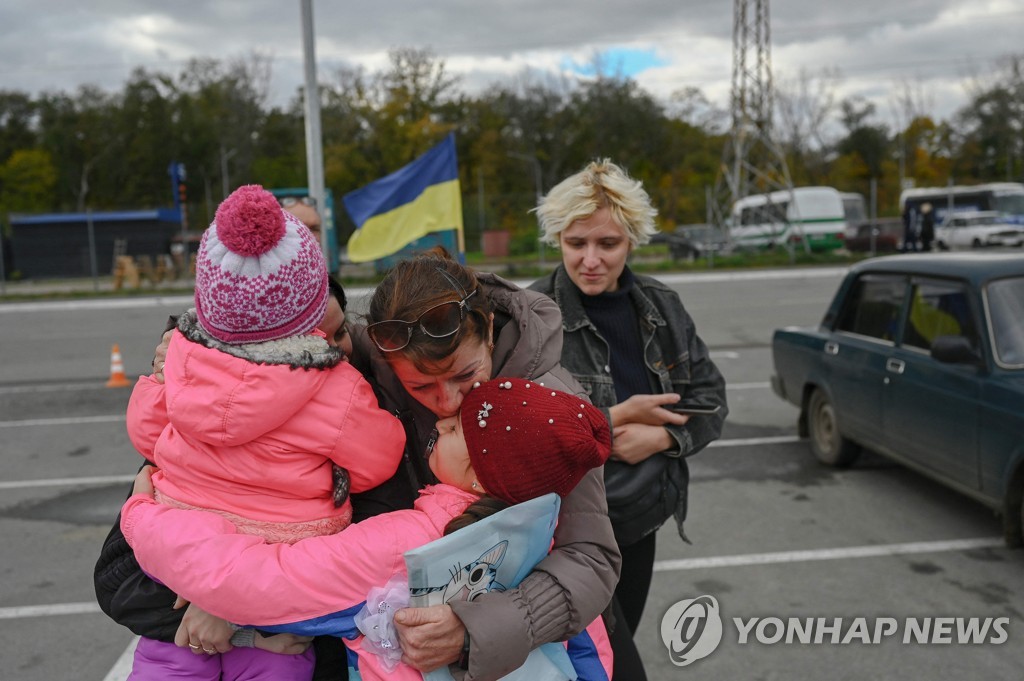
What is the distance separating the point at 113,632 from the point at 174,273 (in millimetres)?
25122

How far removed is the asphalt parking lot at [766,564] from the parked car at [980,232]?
28889 mm

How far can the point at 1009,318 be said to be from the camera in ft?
16.2

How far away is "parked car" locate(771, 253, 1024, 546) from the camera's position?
472cm

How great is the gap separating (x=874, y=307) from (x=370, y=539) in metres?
5.54

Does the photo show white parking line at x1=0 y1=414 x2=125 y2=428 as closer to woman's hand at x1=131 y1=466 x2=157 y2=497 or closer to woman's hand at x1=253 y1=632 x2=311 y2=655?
woman's hand at x1=131 y1=466 x2=157 y2=497

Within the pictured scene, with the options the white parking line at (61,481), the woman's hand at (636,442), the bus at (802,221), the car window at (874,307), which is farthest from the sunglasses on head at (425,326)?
the bus at (802,221)

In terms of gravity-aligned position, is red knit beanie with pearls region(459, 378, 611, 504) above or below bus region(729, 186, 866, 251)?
below

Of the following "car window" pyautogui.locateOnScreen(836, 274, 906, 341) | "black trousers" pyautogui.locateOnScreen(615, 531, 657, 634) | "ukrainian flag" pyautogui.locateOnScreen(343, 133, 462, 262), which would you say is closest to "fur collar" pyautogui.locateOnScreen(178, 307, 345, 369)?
"black trousers" pyautogui.locateOnScreen(615, 531, 657, 634)

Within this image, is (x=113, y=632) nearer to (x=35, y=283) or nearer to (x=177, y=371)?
(x=177, y=371)

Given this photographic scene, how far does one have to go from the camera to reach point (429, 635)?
1.59 m

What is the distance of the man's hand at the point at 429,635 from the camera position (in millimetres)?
1582

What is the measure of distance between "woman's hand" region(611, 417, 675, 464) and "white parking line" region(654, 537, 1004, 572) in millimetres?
2538

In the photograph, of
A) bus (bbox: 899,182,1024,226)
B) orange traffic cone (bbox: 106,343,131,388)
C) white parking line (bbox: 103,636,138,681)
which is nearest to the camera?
white parking line (bbox: 103,636,138,681)

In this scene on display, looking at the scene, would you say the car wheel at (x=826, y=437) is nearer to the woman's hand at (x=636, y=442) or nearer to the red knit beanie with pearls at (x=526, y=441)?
the woman's hand at (x=636, y=442)
